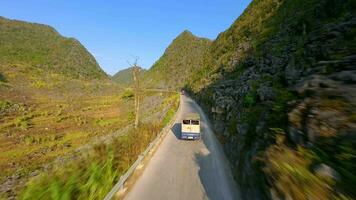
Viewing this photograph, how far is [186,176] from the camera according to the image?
14.2 meters

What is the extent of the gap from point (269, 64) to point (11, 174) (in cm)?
2897

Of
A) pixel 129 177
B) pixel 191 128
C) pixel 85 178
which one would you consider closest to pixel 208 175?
pixel 129 177

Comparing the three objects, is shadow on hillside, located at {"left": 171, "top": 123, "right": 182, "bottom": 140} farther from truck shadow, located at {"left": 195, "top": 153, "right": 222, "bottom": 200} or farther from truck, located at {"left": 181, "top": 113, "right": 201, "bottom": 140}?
truck shadow, located at {"left": 195, "top": 153, "right": 222, "bottom": 200}

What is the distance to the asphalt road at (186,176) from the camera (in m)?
11.7

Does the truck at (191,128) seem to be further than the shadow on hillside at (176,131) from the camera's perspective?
No

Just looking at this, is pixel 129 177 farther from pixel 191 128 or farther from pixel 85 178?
pixel 191 128

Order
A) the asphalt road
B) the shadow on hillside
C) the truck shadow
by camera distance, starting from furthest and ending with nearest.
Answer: the shadow on hillside → the truck shadow → the asphalt road

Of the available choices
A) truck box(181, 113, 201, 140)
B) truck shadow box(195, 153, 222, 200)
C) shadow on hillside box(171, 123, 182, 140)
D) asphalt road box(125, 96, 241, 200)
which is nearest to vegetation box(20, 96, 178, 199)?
asphalt road box(125, 96, 241, 200)

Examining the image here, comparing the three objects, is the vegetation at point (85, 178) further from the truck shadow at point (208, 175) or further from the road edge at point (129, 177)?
the truck shadow at point (208, 175)

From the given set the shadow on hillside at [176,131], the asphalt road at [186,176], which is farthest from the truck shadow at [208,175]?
the shadow on hillside at [176,131]

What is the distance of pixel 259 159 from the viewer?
9.17 m

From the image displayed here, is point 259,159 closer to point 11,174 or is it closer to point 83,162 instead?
point 83,162

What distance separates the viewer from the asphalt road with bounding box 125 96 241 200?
11656 millimetres

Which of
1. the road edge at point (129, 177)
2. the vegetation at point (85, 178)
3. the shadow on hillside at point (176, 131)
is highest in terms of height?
the vegetation at point (85, 178)
